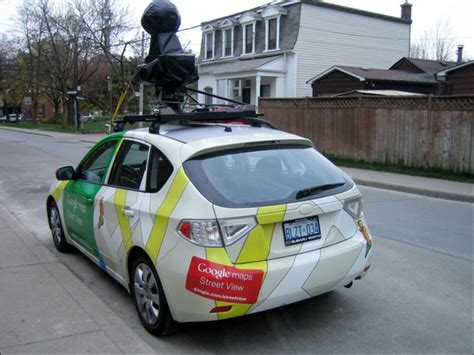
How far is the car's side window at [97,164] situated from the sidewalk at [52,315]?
1.04m

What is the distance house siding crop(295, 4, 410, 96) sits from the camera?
97.2 feet

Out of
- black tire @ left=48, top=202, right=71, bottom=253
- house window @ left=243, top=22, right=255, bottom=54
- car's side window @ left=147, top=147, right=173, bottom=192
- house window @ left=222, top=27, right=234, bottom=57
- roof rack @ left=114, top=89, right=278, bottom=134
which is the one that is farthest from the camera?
house window @ left=222, top=27, right=234, bottom=57

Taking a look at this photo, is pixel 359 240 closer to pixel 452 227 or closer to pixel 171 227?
pixel 171 227

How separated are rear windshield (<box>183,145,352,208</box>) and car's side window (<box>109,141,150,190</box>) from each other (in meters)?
0.66

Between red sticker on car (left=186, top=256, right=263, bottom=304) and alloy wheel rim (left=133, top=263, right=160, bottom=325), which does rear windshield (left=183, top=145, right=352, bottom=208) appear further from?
Answer: alloy wheel rim (left=133, top=263, right=160, bottom=325)

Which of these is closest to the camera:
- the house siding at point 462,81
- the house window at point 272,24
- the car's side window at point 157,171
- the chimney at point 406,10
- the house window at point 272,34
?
the car's side window at point 157,171

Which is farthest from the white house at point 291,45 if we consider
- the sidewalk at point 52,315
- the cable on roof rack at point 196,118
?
the sidewalk at point 52,315

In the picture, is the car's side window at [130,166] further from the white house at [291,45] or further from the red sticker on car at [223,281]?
the white house at [291,45]

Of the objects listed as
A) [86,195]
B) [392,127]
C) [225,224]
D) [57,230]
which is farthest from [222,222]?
[392,127]

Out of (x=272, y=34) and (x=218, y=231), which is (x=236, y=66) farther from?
(x=218, y=231)

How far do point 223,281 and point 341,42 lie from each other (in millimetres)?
30288

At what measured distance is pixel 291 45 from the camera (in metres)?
29.2

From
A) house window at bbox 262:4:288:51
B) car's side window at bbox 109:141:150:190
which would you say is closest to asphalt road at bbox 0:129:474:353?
car's side window at bbox 109:141:150:190

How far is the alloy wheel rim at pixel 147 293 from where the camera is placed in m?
3.72
